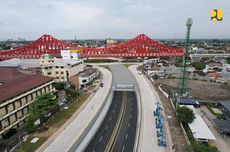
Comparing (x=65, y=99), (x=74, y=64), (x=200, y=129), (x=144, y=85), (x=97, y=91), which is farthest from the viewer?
(x=74, y=64)

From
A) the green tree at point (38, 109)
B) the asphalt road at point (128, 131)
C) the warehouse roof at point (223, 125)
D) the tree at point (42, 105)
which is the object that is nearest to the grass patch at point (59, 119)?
the green tree at point (38, 109)

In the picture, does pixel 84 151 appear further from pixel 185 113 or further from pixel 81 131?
pixel 185 113

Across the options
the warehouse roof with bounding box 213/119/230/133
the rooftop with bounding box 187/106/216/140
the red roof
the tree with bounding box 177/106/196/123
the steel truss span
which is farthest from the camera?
the steel truss span

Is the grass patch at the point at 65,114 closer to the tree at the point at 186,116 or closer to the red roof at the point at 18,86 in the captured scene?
the red roof at the point at 18,86

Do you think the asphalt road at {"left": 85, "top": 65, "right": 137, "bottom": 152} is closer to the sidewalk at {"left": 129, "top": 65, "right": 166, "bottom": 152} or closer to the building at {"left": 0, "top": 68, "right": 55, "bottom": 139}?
the sidewalk at {"left": 129, "top": 65, "right": 166, "bottom": 152}

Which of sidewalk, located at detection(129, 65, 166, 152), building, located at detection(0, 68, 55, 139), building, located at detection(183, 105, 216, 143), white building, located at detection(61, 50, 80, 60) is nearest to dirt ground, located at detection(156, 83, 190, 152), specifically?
building, located at detection(183, 105, 216, 143)

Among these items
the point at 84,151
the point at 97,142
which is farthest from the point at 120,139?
the point at 84,151
